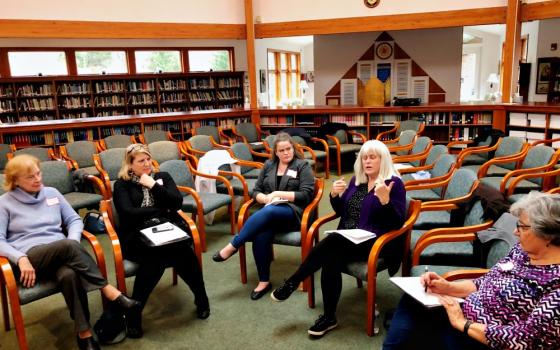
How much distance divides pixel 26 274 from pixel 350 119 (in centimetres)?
658

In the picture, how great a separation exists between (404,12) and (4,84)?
9029 mm

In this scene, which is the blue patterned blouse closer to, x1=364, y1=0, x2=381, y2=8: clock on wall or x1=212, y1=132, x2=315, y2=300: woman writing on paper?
x1=212, y1=132, x2=315, y2=300: woman writing on paper

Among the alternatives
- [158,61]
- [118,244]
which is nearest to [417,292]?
[118,244]

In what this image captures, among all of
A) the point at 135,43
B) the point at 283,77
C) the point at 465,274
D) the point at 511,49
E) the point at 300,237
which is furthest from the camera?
the point at 283,77

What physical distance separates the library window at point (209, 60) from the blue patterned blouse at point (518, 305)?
11749mm

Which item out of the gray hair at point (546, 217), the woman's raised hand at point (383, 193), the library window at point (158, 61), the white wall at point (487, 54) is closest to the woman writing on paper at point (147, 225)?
the woman's raised hand at point (383, 193)

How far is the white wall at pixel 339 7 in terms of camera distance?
786 cm

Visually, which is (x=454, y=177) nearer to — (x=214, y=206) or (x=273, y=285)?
(x=273, y=285)

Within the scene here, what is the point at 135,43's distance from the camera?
11797mm

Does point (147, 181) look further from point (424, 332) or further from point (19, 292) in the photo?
point (424, 332)

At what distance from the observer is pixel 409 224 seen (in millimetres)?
2955

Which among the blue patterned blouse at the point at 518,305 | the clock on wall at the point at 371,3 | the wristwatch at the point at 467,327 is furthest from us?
the clock on wall at the point at 371,3

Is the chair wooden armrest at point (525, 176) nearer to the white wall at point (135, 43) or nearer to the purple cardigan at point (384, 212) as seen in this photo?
the purple cardigan at point (384, 212)

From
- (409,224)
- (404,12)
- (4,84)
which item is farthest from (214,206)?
(4,84)
